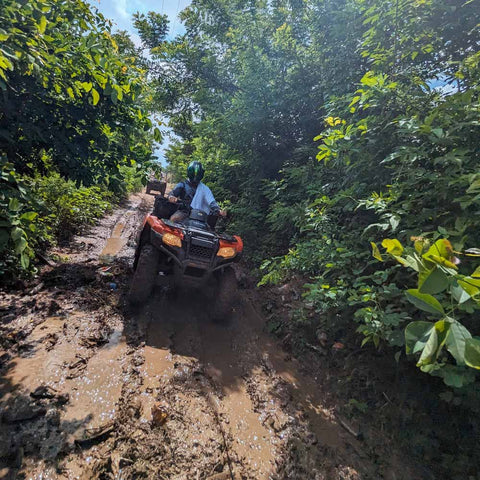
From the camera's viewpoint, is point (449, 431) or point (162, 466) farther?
point (449, 431)

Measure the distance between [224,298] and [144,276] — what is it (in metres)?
1.06

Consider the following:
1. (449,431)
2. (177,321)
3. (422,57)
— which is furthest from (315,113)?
(449,431)

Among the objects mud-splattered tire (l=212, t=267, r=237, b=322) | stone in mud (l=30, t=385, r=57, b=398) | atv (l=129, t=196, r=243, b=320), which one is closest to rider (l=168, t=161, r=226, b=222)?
atv (l=129, t=196, r=243, b=320)

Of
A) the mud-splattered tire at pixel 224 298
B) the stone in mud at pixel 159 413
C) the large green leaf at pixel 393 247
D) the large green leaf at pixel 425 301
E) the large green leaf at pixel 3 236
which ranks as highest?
the large green leaf at pixel 393 247

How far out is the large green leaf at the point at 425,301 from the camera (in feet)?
1.93

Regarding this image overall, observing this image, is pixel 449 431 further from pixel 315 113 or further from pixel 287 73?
pixel 287 73

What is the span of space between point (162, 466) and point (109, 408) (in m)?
0.65

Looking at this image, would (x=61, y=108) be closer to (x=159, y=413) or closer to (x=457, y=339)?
(x=159, y=413)

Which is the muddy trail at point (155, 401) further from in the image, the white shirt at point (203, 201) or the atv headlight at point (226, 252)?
the white shirt at point (203, 201)

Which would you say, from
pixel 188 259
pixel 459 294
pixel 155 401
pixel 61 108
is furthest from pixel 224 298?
pixel 459 294

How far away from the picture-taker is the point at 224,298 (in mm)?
3588

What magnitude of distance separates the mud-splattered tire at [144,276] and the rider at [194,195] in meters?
0.87

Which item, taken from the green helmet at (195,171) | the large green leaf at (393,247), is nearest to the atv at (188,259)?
the green helmet at (195,171)

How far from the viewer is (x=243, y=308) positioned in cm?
430
